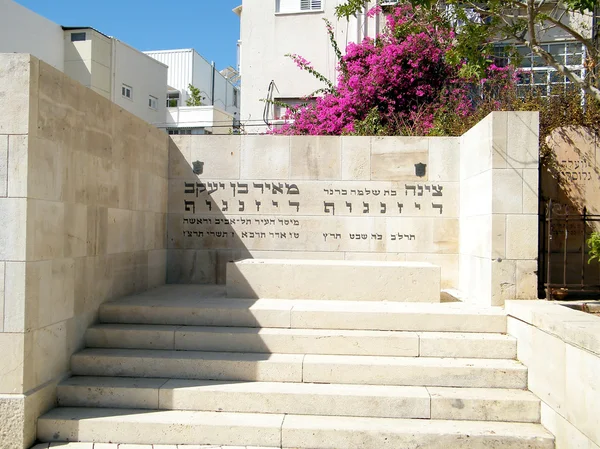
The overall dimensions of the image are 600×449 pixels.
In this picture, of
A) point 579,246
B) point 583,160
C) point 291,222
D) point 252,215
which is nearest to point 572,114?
point 583,160

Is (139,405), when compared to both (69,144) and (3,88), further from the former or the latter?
(3,88)

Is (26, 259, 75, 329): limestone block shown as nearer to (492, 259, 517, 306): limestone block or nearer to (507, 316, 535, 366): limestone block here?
(507, 316, 535, 366): limestone block

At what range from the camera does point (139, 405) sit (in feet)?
16.1

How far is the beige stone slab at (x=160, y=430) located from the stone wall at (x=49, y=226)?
0.88 feet

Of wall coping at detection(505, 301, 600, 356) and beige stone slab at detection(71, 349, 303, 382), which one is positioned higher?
wall coping at detection(505, 301, 600, 356)

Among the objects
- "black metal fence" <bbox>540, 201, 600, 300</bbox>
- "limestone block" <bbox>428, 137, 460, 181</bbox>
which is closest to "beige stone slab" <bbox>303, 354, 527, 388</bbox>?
"black metal fence" <bbox>540, 201, 600, 300</bbox>

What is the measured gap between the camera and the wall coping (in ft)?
13.0

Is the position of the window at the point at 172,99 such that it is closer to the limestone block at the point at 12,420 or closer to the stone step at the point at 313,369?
the stone step at the point at 313,369

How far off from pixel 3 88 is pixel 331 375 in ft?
13.4

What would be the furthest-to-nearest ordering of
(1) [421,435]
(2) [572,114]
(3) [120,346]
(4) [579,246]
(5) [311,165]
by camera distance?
(5) [311,165], (2) [572,114], (4) [579,246], (3) [120,346], (1) [421,435]

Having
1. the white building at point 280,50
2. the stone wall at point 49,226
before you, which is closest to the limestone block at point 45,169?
the stone wall at point 49,226

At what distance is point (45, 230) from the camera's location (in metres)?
4.76

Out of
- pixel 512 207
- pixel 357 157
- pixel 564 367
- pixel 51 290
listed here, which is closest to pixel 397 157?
pixel 357 157

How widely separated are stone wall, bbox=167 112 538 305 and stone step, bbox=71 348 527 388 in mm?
2909
